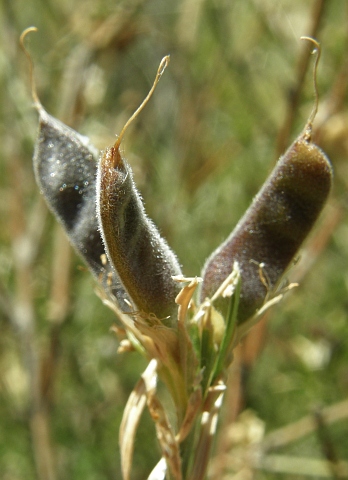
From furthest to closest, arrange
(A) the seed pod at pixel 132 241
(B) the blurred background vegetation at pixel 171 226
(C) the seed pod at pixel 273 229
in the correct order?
(B) the blurred background vegetation at pixel 171 226
(C) the seed pod at pixel 273 229
(A) the seed pod at pixel 132 241

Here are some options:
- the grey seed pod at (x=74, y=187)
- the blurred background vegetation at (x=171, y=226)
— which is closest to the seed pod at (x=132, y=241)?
the grey seed pod at (x=74, y=187)

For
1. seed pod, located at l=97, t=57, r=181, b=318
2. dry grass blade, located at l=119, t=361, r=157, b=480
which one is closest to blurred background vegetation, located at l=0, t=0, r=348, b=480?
dry grass blade, located at l=119, t=361, r=157, b=480

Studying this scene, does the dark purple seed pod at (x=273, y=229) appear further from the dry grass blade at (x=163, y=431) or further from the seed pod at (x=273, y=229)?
the dry grass blade at (x=163, y=431)

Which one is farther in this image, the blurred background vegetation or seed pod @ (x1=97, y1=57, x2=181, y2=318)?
the blurred background vegetation

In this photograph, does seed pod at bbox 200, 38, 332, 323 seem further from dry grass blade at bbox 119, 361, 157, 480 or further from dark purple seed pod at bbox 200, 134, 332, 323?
dry grass blade at bbox 119, 361, 157, 480

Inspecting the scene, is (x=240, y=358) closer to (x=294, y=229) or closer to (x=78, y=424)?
(x=294, y=229)
